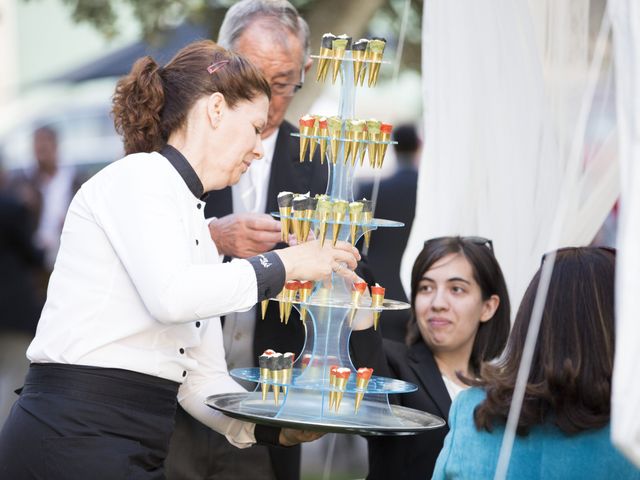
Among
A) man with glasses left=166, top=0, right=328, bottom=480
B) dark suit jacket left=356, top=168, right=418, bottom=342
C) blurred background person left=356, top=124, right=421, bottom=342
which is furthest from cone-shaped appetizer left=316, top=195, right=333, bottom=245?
blurred background person left=356, top=124, right=421, bottom=342

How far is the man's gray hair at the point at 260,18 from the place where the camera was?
12.2ft

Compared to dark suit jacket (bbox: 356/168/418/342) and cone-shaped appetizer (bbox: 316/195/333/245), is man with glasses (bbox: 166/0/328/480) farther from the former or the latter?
dark suit jacket (bbox: 356/168/418/342)

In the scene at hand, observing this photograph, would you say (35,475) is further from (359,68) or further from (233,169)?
(359,68)

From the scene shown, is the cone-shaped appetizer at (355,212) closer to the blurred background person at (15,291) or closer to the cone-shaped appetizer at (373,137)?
the cone-shaped appetizer at (373,137)

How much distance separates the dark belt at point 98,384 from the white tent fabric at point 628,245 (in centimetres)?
114

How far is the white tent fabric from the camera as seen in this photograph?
1951 mm

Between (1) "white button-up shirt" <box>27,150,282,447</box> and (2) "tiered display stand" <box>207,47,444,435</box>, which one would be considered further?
(2) "tiered display stand" <box>207,47,444,435</box>

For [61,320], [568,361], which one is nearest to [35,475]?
[61,320]

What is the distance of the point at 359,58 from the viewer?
112 inches

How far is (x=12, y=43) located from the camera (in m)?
11.4

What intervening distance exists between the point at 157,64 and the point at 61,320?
2.24 feet

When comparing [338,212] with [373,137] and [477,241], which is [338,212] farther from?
[477,241]

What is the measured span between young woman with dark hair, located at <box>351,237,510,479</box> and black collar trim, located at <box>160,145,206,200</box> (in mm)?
1008

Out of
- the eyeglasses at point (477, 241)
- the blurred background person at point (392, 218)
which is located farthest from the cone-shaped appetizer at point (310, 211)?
the blurred background person at point (392, 218)
